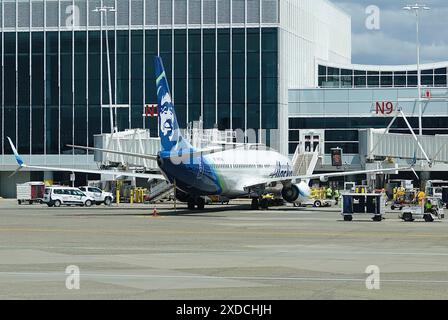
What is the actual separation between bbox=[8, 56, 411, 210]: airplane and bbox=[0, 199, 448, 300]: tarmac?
24.0 feet

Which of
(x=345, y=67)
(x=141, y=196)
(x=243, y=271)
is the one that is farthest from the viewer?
(x=345, y=67)

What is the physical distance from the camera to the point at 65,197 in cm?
8500

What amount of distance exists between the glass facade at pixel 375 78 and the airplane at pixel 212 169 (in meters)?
36.8

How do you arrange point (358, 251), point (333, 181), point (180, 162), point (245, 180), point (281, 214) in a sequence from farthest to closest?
point (333, 181)
point (245, 180)
point (281, 214)
point (180, 162)
point (358, 251)

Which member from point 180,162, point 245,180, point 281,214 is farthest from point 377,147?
point 180,162

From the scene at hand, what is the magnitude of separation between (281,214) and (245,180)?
7.87 m

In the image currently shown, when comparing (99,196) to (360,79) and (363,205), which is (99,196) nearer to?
(363,205)

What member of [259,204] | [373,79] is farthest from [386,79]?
[259,204]

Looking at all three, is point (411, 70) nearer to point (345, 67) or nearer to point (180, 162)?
point (345, 67)

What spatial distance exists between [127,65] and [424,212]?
2249 inches

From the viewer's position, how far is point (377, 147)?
8750 centimetres

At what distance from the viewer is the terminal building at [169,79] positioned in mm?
105375

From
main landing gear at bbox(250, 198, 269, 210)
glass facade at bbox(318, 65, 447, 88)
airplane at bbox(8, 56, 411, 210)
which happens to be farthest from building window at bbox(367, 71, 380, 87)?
main landing gear at bbox(250, 198, 269, 210)

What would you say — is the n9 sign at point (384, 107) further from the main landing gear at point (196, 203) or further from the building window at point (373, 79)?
the main landing gear at point (196, 203)
